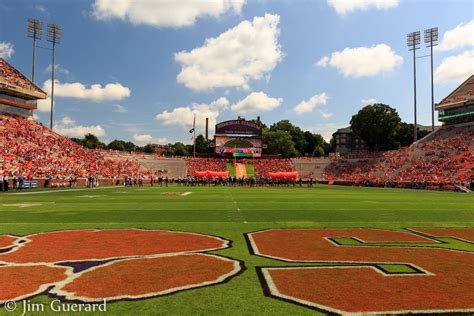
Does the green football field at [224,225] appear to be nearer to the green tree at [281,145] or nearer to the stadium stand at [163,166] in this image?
the stadium stand at [163,166]

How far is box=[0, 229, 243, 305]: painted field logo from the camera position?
5.75 meters

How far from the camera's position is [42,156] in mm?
47344

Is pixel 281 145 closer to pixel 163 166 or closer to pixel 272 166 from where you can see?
pixel 272 166

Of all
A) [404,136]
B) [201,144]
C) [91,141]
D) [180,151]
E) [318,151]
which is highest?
[404,136]

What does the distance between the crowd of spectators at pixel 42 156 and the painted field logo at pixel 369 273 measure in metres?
39.8

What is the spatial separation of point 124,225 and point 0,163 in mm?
34863

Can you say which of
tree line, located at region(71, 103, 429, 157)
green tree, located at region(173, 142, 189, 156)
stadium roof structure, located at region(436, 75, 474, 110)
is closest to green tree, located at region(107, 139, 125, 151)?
tree line, located at region(71, 103, 429, 157)

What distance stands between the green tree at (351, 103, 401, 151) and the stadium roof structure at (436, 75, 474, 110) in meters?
20.8

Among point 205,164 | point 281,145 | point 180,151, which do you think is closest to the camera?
point 205,164

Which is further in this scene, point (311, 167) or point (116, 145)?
point (116, 145)

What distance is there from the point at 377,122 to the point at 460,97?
2557 cm

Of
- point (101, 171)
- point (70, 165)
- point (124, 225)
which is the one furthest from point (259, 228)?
point (101, 171)

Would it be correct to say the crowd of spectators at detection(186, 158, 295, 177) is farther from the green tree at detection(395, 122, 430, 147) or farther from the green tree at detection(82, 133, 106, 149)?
the green tree at detection(82, 133, 106, 149)

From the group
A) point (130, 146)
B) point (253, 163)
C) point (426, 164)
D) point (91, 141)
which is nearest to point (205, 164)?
point (253, 163)
